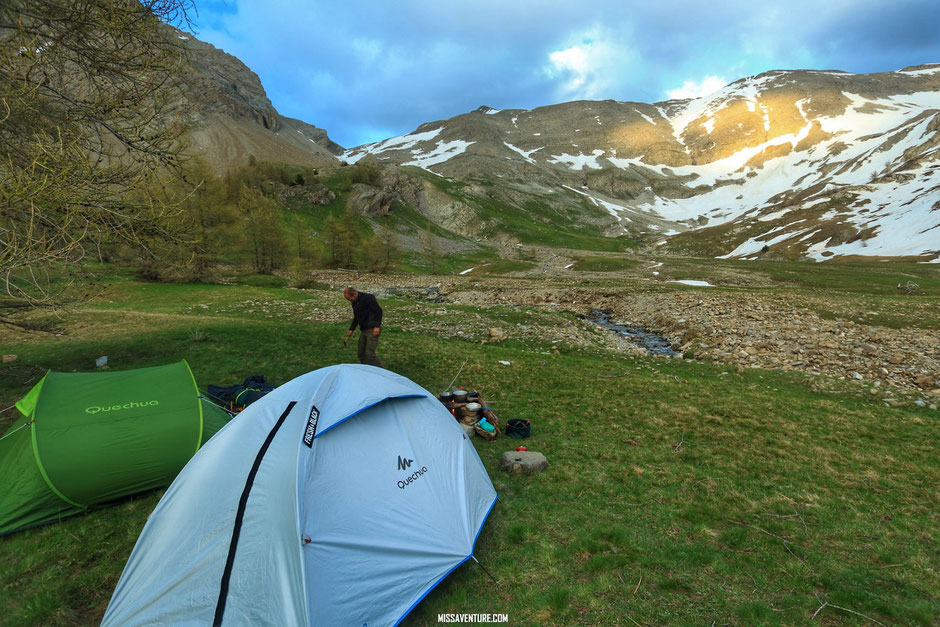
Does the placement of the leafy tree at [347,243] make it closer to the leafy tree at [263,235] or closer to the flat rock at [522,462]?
the leafy tree at [263,235]

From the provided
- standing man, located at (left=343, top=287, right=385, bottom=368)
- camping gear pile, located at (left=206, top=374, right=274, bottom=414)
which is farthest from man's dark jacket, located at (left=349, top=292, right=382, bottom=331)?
camping gear pile, located at (left=206, top=374, right=274, bottom=414)

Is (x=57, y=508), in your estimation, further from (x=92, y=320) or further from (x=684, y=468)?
(x=92, y=320)

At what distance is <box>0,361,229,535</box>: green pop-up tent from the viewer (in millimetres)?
6730

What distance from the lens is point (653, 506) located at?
25.2 feet

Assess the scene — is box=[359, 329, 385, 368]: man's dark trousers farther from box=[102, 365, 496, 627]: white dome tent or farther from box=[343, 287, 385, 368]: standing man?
box=[102, 365, 496, 627]: white dome tent

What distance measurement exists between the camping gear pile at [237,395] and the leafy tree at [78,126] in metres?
4.26

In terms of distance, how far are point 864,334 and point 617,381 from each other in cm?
1772

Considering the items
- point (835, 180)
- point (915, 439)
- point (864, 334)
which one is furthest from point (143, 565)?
point (835, 180)

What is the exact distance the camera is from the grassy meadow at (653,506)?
5.41 metres

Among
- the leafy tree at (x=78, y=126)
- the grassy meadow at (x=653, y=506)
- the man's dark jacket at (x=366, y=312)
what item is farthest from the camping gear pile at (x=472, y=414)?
the leafy tree at (x=78, y=126)

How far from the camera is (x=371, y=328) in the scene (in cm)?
1356

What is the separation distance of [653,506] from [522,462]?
8.95 ft

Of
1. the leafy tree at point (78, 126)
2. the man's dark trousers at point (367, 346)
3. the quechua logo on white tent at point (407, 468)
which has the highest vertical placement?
the leafy tree at point (78, 126)

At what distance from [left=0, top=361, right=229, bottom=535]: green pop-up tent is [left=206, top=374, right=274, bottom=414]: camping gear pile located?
1670mm
